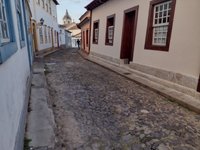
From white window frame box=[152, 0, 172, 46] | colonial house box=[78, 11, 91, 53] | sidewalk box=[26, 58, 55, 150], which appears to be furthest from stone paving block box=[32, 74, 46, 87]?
colonial house box=[78, 11, 91, 53]

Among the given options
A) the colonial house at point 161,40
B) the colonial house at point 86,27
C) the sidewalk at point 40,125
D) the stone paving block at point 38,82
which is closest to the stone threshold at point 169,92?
the colonial house at point 161,40

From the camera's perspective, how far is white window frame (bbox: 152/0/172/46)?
17.6 ft

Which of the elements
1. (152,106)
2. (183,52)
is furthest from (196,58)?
(152,106)

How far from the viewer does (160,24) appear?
5.57 meters

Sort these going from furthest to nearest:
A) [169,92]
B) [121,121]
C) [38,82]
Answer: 1. [38,82]
2. [169,92]
3. [121,121]

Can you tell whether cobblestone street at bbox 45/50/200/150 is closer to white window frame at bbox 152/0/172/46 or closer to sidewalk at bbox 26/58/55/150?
sidewalk at bbox 26/58/55/150

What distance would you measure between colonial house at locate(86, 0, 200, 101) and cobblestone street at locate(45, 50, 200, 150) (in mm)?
897

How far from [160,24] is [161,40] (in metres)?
0.54

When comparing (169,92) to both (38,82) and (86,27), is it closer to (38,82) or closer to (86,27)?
(38,82)

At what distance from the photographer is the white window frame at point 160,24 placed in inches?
211

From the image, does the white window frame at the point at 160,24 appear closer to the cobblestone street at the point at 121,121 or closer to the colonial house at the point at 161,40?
the colonial house at the point at 161,40

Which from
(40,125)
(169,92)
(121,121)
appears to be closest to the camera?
(40,125)

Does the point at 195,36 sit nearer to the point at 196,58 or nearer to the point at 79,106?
the point at 196,58

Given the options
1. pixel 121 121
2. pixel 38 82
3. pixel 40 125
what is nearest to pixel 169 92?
pixel 121 121
